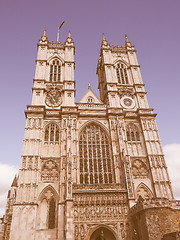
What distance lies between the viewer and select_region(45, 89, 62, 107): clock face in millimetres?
26241

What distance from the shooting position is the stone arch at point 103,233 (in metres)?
17.9

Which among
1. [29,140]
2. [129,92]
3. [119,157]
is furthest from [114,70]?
[29,140]

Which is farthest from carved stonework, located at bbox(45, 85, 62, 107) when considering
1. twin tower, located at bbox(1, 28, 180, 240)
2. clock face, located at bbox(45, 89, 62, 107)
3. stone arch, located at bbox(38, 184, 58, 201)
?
stone arch, located at bbox(38, 184, 58, 201)

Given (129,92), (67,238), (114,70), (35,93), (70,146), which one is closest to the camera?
(67,238)

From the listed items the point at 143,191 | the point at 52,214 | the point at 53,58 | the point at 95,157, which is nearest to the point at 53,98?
the point at 53,58

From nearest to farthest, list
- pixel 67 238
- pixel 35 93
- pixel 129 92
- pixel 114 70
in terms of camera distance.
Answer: pixel 67 238 → pixel 35 93 → pixel 129 92 → pixel 114 70

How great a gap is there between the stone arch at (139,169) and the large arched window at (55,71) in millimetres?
15108

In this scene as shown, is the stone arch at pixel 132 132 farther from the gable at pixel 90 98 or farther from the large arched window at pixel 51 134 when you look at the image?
the large arched window at pixel 51 134

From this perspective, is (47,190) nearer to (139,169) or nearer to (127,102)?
(139,169)

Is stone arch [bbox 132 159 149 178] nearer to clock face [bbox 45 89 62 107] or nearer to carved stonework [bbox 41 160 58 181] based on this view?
carved stonework [bbox 41 160 58 181]

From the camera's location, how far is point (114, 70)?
3027 cm

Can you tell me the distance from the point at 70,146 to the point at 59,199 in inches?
216

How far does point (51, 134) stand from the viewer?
24.0m

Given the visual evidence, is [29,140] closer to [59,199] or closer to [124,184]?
[59,199]
